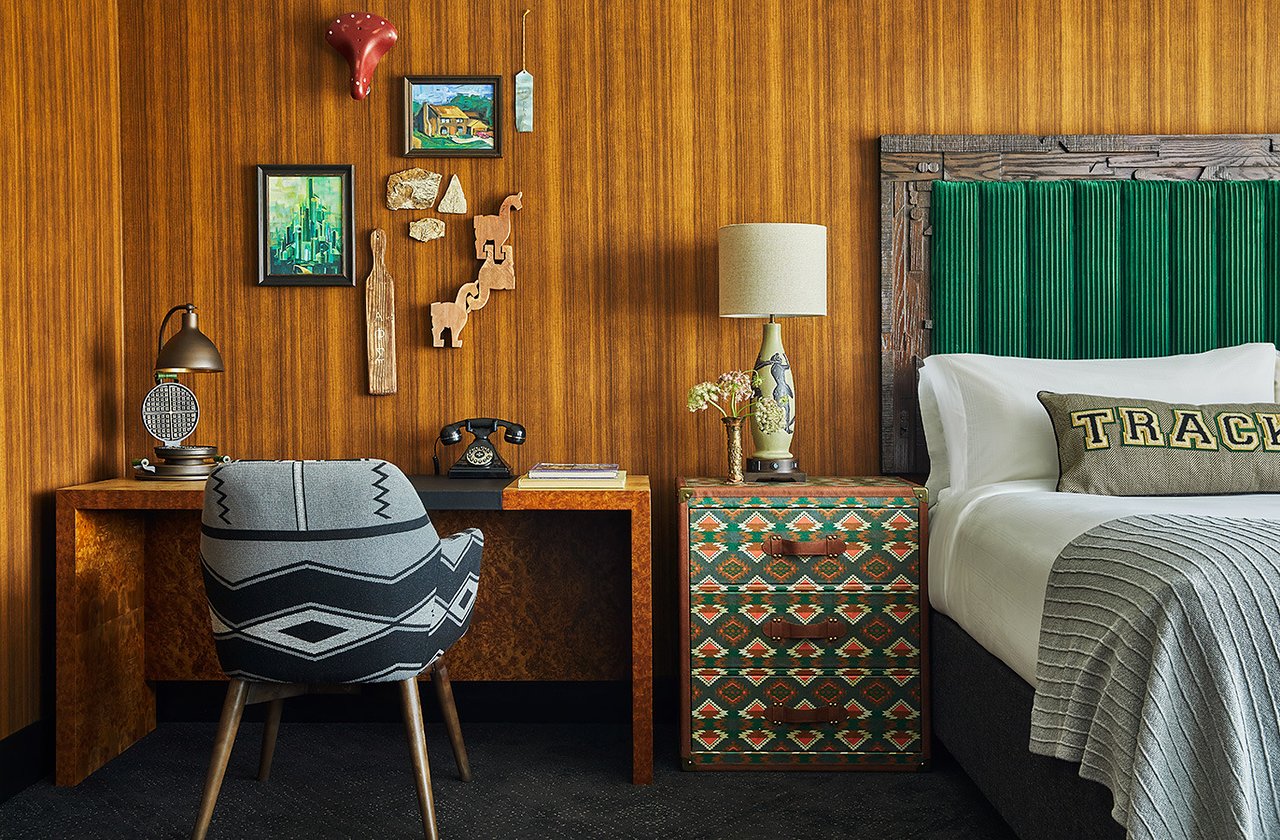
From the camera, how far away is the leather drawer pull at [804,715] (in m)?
2.75

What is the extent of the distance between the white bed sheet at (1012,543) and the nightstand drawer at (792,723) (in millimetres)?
348

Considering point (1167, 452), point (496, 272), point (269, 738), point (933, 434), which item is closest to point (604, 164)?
point (496, 272)

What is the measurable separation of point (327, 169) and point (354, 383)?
2.18 feet

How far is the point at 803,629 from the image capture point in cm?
276

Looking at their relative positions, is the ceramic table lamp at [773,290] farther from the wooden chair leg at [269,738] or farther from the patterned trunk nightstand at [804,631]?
the wooden chair leg at [269,738]

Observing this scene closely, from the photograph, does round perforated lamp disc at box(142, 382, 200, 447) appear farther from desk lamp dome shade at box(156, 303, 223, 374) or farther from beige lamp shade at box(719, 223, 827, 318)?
beige lamp shade at box(719, 223, 827, 318)

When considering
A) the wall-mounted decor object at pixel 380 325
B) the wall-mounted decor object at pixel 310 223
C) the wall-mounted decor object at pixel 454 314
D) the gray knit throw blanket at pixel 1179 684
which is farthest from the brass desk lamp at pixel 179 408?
the gray knit throw blanket at pixel 1179 684

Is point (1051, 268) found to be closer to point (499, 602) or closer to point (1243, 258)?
point (1243, 258)

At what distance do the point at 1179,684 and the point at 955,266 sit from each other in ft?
6.26

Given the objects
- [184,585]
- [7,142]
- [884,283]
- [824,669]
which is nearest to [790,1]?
[884,283]

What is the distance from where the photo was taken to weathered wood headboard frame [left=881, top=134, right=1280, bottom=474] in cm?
321

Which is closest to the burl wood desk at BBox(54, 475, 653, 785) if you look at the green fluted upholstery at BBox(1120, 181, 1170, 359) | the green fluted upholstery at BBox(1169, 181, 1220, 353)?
the green fluted upholstery at BBox(1120, 181, 1170, 359)

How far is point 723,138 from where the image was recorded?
10.6 ft

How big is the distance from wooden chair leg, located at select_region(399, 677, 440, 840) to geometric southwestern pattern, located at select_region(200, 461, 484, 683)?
0.11m
